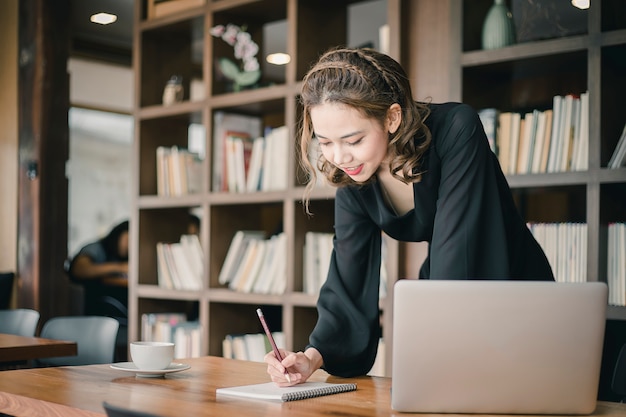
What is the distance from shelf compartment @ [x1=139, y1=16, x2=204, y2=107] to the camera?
413cm

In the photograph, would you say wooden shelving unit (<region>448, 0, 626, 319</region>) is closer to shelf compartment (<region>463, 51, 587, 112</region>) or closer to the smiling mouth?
shelf compartment (<region>463, 51, 587, 112</region>)

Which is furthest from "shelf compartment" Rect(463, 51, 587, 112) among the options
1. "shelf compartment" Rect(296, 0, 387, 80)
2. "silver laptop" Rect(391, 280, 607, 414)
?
"silver laptop" Rect(391, 280, 607, 414)

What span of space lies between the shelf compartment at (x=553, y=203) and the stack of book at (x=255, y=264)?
1.02 m

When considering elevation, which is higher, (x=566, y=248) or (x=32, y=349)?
(x=566, y=248)

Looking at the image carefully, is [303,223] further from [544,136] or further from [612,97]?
[612,97]

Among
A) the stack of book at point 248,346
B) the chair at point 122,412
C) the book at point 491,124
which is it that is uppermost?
the book at point 491,124

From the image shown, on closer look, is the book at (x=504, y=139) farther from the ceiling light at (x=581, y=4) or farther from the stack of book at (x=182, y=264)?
the stack of book at (x=182, y=264)

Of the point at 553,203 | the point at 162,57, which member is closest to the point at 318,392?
the point at 553,203

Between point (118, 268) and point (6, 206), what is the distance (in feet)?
5.61

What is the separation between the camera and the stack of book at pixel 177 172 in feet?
13.1

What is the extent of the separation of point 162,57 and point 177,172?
643 millimetres

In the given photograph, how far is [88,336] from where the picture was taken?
10.2 feet

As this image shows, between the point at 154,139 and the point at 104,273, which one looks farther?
the point at 104,273

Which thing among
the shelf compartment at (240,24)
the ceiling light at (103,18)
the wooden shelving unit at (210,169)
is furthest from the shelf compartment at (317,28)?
the ceiling light at (103,18)
